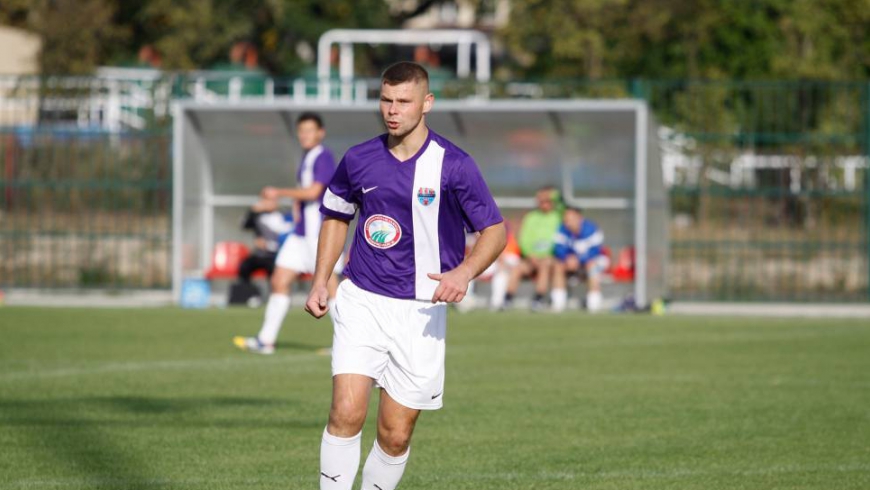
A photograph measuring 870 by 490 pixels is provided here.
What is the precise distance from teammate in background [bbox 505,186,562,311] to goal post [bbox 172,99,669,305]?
3.96 ft

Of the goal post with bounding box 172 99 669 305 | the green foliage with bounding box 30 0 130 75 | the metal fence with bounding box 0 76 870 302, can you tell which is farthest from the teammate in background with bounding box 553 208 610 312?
the green foliage with bounding box 30 0 130 75

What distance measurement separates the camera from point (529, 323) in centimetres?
1811

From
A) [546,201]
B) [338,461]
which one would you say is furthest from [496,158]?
[338,461]

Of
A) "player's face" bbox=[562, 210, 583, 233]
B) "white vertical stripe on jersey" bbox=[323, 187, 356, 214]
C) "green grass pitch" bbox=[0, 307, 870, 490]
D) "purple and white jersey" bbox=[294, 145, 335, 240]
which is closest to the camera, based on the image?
"white vertical stripe on jersey" bbox=[323, 187, 356, 214]

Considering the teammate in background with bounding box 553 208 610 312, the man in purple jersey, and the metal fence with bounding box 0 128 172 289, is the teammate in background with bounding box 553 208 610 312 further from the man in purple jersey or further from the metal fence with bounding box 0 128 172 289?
the man in purple jersey

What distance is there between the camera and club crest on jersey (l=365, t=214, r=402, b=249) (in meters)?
6.32

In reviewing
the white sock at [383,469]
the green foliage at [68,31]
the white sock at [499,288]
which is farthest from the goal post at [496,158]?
the green foliage at [68,31]

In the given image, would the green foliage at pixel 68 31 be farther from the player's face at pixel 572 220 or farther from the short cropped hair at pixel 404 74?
the short cropped hair at pixel 404 74

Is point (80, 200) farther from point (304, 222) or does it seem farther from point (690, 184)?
point (304, 222)

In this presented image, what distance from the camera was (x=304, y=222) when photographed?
13398 millimetres

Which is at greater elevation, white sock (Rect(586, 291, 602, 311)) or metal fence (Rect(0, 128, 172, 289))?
metal fence (Rect(0, 128, 172, 289))

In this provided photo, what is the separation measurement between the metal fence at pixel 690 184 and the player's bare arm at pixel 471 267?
14.6 meters

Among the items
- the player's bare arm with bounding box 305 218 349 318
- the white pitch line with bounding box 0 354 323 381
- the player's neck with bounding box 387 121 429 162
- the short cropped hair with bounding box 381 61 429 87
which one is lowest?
the white pitch line with bounding box 0 354 323 381

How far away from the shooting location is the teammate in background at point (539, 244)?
20.8 metres
